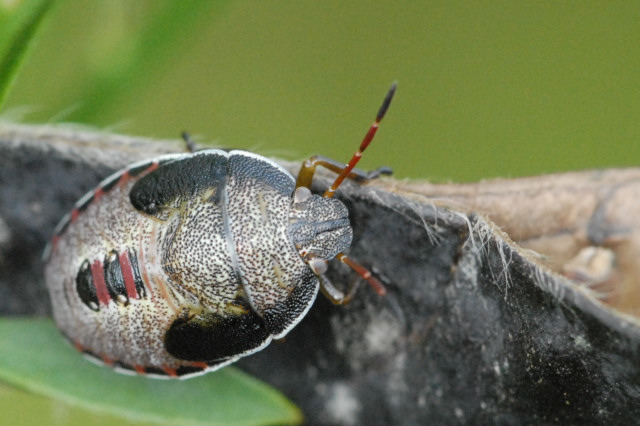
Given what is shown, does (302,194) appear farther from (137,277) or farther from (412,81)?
(412,81)

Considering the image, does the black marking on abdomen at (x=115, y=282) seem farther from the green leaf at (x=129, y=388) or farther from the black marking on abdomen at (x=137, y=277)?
the green leaf at (x=129, y=388)

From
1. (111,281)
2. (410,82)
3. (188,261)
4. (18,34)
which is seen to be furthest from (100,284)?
(410,82)

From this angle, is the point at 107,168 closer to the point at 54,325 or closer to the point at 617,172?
the point at 54,325

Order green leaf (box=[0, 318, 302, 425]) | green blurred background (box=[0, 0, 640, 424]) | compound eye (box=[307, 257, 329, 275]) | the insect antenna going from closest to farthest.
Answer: green leaf (box=[0, 318, 302, 425]), the insect antenna, compound eye (box=[307, 257, 329, 275]), green blurred background (box=[0, 0, 640, 424])

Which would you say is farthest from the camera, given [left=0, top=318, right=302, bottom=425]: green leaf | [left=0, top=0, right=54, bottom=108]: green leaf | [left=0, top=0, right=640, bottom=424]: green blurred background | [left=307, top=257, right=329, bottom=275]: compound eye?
[left=0, top=0, right=640, bottom=424]: green blurred background

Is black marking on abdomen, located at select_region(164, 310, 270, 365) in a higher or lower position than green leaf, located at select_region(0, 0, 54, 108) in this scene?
lower

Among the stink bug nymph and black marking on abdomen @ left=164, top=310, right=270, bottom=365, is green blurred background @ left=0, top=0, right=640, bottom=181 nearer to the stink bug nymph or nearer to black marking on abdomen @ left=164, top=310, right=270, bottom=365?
the stink bug nymph

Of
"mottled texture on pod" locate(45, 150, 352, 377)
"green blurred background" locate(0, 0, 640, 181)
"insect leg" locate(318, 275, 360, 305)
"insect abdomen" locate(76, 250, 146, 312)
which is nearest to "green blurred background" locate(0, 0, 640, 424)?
"green blurred background" locate(0, 0, 640, 181)
